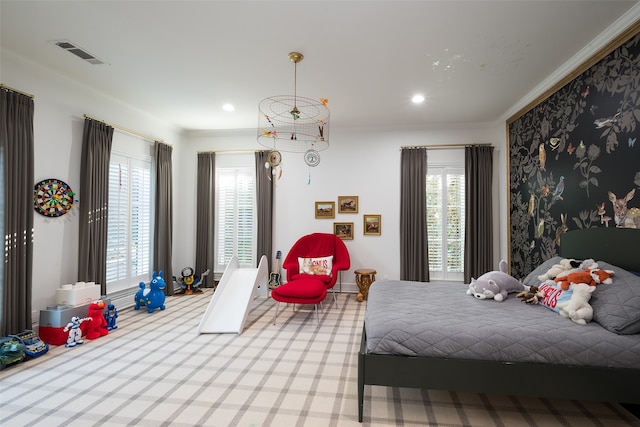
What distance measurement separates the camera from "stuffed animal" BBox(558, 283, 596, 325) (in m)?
2.13

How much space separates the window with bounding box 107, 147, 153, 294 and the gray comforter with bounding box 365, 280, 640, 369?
3.93 metres

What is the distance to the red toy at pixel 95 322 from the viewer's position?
3447 mm

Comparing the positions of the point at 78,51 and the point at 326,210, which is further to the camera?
the point at 326,210

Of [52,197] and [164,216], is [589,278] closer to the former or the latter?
[52,197]

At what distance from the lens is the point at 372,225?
547 centimetres

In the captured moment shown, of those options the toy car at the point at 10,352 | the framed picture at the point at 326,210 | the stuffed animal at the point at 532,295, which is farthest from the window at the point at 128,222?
the stuffed animal at the point at 532,295

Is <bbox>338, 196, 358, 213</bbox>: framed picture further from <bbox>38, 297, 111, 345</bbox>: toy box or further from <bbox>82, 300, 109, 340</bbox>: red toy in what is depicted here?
<bbox>38, 297, 111, 345</bbox>: toy box

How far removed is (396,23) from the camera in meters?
2.57

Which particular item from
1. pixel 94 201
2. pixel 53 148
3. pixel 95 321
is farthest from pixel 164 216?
pixel 95 321

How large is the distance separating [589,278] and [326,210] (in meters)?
3.84

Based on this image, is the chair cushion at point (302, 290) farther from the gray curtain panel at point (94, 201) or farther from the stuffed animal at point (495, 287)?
the gray curtain panel at point (94, 201)

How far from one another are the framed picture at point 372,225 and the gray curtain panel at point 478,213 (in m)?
1.46

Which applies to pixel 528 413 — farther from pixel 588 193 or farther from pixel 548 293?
pixel 588 193

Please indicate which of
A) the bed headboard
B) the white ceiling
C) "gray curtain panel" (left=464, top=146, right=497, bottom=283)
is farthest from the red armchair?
the bed headboard
